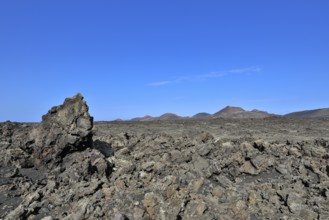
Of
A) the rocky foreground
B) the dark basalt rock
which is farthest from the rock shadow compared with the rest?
the dark basalt rock

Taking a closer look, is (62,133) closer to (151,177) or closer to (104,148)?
(104,148)

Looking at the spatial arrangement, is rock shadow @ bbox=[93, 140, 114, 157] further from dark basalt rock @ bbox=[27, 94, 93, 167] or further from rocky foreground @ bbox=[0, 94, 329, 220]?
dark basalt rock @ bbox=[27, 94, 93, 167]

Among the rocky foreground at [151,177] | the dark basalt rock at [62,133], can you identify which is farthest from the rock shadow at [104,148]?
the dark basalt rock at [62,133]

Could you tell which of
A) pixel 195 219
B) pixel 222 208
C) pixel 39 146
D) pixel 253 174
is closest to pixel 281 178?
pixel 253 174

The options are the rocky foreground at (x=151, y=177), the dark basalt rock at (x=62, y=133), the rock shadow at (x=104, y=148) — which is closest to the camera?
the rocky foreground at (x=151, y=177)

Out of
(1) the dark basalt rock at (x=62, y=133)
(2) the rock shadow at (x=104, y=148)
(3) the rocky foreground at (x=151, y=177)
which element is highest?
(1) the dark basalt rock at (x=62, y=133)

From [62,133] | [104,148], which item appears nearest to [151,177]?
[62,133]

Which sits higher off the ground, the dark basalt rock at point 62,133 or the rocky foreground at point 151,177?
the dark basalt rock at point 62,133

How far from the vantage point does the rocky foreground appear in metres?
7.78

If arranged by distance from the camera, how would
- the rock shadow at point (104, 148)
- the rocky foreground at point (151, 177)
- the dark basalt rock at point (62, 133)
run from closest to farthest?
the rocky foreground at point (151, 177) → the dark basalt rock at point (62, 133) → the rock shadow at point (104, 148)

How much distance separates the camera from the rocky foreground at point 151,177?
25.5 feet

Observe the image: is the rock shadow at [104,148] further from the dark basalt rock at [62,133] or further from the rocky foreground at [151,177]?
the dark basalt rock at [62,133]

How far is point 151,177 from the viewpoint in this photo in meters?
9.07

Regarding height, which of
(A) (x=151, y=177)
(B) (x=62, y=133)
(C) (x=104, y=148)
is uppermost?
(B) (x=62, y=133)
